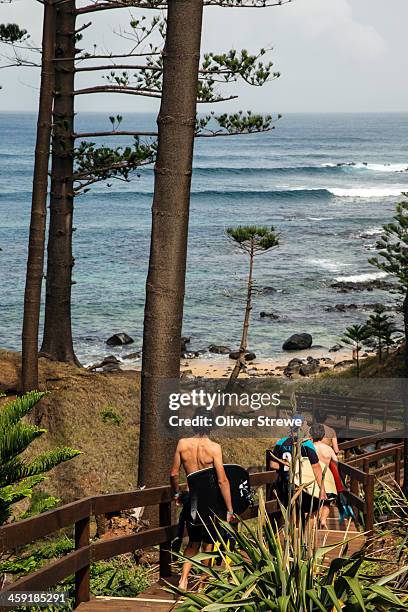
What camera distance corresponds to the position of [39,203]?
45.0 ft

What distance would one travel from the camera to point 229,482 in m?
7.15

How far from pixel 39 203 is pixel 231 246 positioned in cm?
4716

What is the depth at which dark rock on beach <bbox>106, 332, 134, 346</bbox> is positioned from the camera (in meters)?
36.0

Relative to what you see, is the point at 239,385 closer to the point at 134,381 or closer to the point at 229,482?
the point at 134,381

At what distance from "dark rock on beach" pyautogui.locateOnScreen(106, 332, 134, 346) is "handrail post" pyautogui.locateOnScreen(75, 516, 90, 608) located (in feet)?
96.9

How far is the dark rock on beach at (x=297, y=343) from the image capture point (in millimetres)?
36531

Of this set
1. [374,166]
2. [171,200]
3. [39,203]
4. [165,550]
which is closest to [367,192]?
[374,166]

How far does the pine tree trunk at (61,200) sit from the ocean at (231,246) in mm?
15688

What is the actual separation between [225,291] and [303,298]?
3771mm

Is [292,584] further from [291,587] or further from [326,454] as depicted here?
[326,454]

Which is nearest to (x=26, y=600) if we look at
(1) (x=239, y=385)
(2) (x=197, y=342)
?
(1) (x=239, y=385)

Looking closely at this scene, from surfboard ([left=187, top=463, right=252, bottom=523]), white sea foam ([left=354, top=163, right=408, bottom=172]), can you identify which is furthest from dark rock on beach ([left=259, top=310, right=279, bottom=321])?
white sea foam ([left=354, top=163, right=408, bottom=172])

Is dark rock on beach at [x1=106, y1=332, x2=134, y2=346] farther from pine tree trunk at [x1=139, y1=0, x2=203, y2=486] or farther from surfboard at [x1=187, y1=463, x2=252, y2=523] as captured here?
surfboard at [x1=187, y1=463, x2=252, y2=523]

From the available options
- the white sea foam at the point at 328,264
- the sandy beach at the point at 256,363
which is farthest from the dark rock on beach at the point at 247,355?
the white sea foam at the point at 328,264
